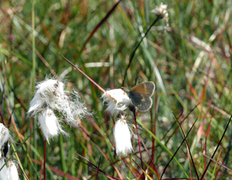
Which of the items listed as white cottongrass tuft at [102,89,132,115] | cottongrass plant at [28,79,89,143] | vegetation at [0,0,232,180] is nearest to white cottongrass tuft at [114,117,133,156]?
white cottongrass tuft at [102,89,132,115]

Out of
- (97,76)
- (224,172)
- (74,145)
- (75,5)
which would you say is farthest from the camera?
(75,5)

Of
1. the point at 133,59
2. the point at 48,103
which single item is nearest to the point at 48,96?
the point at 48,103

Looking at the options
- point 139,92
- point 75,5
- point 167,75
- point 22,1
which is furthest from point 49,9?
point 139,92

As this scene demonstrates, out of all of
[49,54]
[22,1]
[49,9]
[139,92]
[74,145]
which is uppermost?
[22,1]

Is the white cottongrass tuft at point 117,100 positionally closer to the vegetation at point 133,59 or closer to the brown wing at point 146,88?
the brown wing at point 146,88

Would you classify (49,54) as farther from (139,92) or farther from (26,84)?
(139,92)

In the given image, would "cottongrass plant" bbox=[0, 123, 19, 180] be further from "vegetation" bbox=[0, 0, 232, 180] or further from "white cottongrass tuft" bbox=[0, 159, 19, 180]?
"vegetation" bbox=[0, 0, 232, 180]

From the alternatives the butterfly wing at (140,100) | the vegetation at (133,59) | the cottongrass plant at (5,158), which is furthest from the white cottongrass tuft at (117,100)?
the vegetation at (133,59)

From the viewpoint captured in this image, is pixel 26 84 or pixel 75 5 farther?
pixel 75 5
